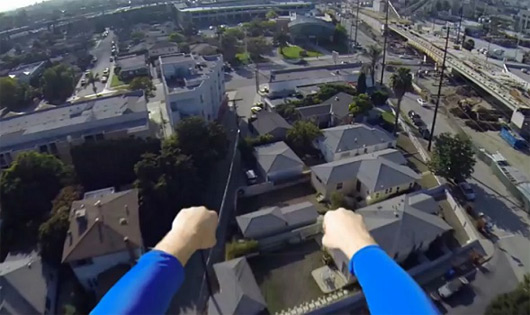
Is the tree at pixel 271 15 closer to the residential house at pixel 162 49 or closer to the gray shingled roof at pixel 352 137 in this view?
the residential house at pixel 162 49

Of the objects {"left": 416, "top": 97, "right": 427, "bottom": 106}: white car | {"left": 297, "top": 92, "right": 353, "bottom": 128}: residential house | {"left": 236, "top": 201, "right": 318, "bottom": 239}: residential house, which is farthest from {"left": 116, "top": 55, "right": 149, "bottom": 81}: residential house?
{"left": 236, "top": 201, "right": 318, "bottom": 239}: residential house

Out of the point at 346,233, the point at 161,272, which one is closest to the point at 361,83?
the point at 346,233

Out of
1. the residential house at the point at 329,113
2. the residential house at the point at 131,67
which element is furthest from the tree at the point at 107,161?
the residential house at the point at 131,67

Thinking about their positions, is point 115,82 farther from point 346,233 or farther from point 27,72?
point 346,233

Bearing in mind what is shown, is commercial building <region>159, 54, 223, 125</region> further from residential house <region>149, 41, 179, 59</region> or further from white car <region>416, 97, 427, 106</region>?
residential house <region>149, 41, 179, 59</region>

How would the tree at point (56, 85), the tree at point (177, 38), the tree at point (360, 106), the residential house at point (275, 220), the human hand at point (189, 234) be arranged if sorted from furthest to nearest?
the tree at point (177, 38), the tree at point (56, 85), the tree at point (360, 106), the residential house at point (275, 220), the human hand at point (189, 234)

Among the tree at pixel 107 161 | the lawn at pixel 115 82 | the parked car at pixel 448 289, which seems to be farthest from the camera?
the lawn at pixel 115 82
